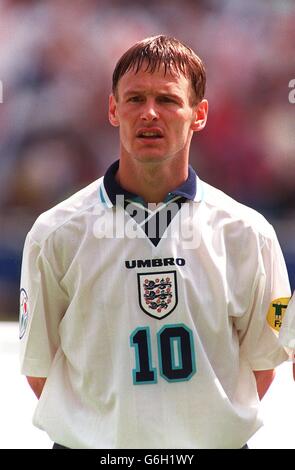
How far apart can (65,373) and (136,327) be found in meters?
0.20

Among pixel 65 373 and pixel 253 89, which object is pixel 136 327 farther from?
pixel 253 89

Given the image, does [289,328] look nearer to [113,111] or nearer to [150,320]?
[150,320]

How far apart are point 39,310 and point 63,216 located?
20 cm

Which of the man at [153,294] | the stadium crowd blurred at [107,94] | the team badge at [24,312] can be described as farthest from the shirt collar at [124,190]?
the stadium crowd blurred at [107,94]

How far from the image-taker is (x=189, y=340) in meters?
1.79

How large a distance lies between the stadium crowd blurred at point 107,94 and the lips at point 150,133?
314 centimetres

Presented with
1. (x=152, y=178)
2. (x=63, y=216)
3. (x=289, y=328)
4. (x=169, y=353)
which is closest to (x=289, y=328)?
(x=289, y=328)

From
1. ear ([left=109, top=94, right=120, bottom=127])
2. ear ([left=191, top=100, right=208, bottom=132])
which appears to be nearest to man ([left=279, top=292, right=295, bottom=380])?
ear ([left=191, top=100, right=208, bottom=132])

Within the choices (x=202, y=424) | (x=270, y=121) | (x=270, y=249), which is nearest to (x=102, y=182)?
(x=270, y=249)

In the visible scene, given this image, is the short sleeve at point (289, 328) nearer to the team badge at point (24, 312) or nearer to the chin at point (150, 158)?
the chin at point (150, 158)

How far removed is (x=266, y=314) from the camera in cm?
187

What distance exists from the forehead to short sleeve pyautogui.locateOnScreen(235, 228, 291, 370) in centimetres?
37

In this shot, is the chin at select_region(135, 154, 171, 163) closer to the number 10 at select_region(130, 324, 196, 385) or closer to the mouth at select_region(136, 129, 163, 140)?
the mouth at select_region(136, 129, 163, 140)

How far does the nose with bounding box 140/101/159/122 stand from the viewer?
176 centimetres
